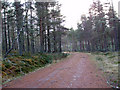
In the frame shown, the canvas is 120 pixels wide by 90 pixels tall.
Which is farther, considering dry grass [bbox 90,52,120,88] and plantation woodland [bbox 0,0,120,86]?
plantation woodland [bbox 0,0,120,86]

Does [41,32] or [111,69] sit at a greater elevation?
[41,32]

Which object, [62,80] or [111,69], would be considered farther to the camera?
[111,69]

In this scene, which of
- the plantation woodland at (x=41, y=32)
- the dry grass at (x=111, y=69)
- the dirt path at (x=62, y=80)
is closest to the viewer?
the dirt path at (x=62, y=80)

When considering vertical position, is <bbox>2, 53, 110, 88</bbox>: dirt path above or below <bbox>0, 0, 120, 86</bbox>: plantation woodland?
below

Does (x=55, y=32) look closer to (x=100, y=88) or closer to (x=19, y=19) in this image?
(x=19, y=19)

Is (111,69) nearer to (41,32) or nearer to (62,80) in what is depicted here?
(62,80)

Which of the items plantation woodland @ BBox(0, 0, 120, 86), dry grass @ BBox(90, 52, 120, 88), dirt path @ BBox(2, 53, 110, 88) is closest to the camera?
dirt path @ BBox(2, 53, 110, 88)

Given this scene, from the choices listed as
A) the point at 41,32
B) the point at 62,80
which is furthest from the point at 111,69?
the point at 41,32

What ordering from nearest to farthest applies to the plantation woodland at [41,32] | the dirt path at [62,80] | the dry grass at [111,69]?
1. the dirt path at [62,80]
2. the dry grass at [111,69]
3. the plantation woodland at [41,32]

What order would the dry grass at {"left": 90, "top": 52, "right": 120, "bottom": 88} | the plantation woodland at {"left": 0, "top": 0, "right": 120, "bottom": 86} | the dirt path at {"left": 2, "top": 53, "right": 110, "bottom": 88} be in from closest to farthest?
the dirt path at {"left": 2, "top": 53, "right": 110, "bottom": 88} → the dry grass at {"left": 90, "top": 52, "right": 120, "bottom": 88} → the plantation woodland at {"left": 0, "top": 0, "right": 120, "bottom": 86}

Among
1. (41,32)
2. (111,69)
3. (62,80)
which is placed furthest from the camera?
(41,32)

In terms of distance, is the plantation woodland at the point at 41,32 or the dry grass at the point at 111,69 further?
the plantation woodland at the point at 41,32

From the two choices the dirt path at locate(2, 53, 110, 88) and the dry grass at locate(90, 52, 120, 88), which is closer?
the dirt path at locate(2, 53, 110, 88)

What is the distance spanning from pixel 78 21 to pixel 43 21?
95.5ft
